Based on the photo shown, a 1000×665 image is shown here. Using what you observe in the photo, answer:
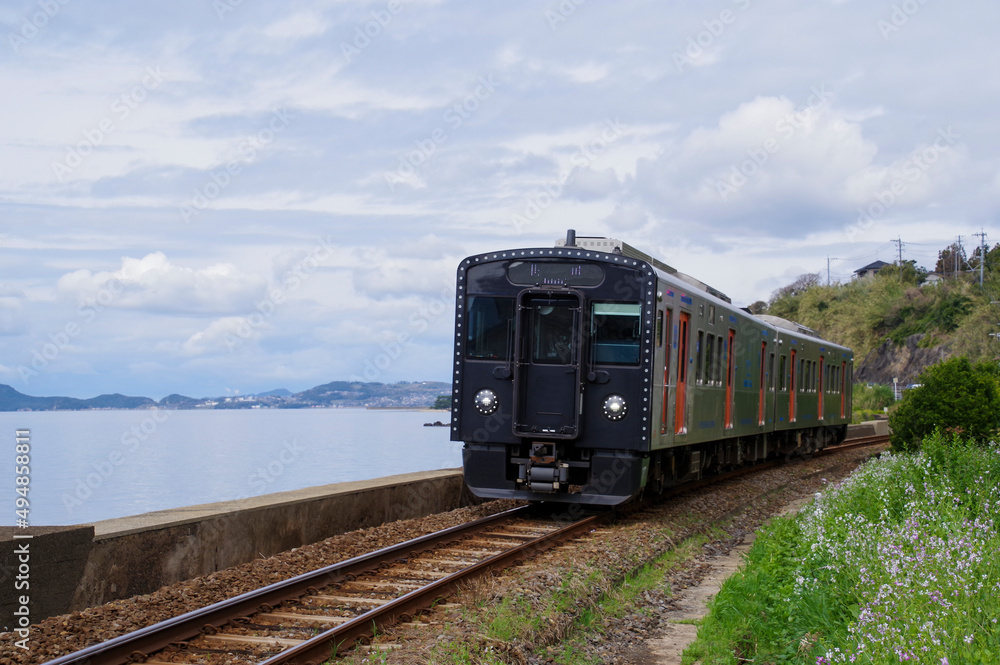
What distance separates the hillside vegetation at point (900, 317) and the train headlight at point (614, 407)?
4531 centimetres

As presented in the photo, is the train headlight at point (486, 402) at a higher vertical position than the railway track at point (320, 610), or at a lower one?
higher

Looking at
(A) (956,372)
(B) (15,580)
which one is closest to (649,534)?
(B) (15,580)

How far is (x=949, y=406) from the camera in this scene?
716 inches

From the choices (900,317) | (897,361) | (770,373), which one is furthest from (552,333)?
(900,317)

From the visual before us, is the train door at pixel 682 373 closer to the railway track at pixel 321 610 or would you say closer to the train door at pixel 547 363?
the train door at pixel 547 363

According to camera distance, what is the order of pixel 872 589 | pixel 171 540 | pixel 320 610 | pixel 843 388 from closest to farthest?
pixel 872 589 < pixel 320 610 < pixel 171 540 < pixel 843 388

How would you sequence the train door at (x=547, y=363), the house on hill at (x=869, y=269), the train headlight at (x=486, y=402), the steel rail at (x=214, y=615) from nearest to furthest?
1. the steel rail at (x=214, y=615)
2. the train door at (x=547, y=363)
3. the train headlight at (x=486, y=402)
4. the house on hill at (x=869, y=269)

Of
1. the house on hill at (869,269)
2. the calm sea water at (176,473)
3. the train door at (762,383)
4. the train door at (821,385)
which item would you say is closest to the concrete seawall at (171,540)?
the calm sea water at (176,473)

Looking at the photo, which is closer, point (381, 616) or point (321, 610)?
point (381, 616)

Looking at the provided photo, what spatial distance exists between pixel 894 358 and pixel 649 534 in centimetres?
6939

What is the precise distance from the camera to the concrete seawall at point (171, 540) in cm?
677

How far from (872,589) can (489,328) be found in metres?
6.78

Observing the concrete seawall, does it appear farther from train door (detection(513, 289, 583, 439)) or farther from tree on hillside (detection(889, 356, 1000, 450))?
tree on hillside (detection(889, 356, 1000, 450))
